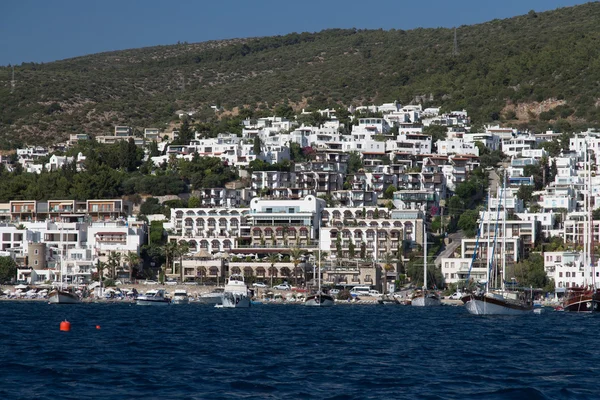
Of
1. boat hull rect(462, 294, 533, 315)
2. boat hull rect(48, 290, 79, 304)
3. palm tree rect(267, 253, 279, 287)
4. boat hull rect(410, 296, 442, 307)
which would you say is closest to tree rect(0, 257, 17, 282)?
boat hull rect(48, 290, 79, 304)

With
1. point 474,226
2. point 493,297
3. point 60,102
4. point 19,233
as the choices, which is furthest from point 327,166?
point 60,102

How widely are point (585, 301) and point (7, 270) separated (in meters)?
57.6

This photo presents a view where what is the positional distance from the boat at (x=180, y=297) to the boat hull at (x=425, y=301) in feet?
67.0

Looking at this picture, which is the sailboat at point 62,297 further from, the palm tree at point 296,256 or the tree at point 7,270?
the palm tree at point 296,256

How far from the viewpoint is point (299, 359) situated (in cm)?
4316

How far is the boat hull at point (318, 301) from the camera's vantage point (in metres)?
94.4

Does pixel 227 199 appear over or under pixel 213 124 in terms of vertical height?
under

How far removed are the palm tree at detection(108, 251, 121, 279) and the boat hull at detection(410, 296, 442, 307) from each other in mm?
33491

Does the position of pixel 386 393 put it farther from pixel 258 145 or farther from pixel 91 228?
pixel 258 145

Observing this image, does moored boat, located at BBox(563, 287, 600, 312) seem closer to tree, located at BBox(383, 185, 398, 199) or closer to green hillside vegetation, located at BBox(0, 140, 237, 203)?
tree, located at BBox(383, 185, 398, 199)

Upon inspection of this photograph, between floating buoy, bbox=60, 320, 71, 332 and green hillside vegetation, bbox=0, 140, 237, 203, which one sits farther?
green hillside vegetation, bbox=0, 140, 237, 203

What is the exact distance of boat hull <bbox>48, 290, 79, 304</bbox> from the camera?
96.2 metres

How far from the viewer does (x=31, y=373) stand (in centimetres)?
3841

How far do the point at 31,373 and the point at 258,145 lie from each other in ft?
341
